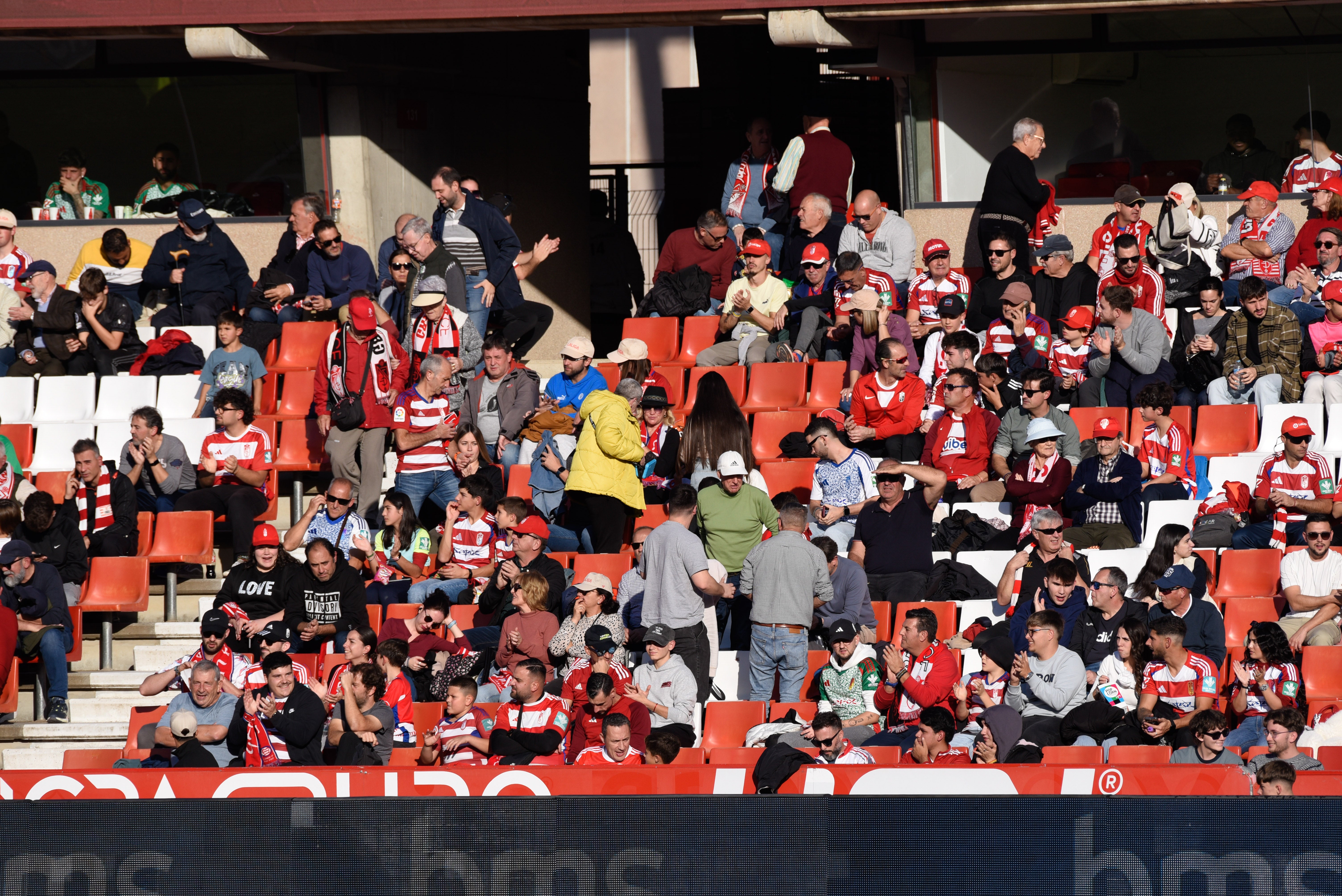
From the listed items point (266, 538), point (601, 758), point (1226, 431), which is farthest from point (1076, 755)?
point (266, 538)

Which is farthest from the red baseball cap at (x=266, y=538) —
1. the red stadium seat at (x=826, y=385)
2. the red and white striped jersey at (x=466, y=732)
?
the red stadium seat at (x=826, y=385)

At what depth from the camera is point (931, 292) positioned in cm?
1294

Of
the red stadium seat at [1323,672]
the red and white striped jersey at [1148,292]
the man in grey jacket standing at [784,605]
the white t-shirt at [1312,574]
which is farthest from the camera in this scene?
the red and white striped jersey at [1148,292]

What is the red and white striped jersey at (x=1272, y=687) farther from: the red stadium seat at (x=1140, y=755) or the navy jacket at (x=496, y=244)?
the navy jacket at (x=496, y=244)

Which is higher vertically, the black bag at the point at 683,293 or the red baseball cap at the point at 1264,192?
the red baseball cap at the point at 1264,192

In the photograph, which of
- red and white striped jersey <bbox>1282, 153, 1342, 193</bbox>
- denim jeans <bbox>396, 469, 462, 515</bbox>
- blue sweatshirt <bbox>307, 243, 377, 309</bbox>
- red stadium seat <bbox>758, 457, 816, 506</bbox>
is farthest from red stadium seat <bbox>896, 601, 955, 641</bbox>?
blue sweatshirt <bbox>307, 243, 377, 309</bbox>

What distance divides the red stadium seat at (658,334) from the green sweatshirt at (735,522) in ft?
10.8

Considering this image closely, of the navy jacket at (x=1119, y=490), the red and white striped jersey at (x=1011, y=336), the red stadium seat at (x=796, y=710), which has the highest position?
the red and white striped jersey at (x=1011, y=336)

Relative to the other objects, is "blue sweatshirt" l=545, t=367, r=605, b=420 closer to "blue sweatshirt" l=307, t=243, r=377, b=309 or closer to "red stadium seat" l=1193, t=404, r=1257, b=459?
"blue sweatshirt" l=307, t=243, r=377, b=309

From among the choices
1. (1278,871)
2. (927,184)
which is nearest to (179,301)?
(927,184)

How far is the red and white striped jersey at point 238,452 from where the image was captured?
12.4 metres

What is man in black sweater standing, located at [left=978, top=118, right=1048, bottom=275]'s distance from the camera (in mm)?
13016

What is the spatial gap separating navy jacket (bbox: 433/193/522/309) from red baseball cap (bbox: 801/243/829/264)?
230cm

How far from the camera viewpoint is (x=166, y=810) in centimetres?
749
